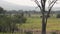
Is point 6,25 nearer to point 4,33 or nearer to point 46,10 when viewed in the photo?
point 4,33

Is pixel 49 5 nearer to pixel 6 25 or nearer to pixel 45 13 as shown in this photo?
pixel 45 13

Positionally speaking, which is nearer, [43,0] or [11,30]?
[43,0]

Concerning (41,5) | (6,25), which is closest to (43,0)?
(41,5)

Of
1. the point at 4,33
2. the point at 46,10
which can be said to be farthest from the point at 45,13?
the point at 4,33

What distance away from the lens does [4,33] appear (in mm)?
38062

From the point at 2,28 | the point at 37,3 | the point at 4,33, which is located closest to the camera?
the point at 37,3

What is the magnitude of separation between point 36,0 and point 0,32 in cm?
1535

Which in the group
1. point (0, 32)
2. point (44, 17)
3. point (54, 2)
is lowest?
point (0, 32)

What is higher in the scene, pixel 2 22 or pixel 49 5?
pixel 49 5

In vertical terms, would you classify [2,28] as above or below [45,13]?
below

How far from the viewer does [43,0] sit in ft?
88.4

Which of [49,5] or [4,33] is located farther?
[4,33]

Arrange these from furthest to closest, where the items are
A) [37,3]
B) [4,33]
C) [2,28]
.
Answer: [2,28] → [4,33] → [37,3]

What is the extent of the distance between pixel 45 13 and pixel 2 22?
14.0 m
